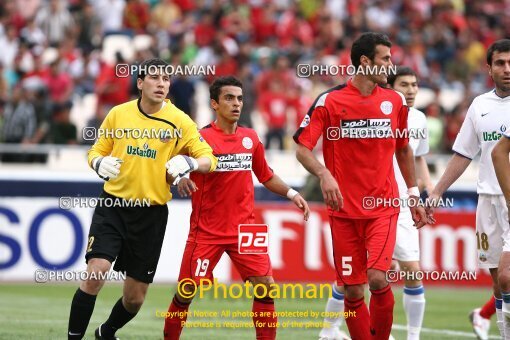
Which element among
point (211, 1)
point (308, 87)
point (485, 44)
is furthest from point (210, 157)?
point (485, 44)

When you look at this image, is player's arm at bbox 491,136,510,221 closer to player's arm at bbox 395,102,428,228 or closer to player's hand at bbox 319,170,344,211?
player's arm at bbox 395,102,428,228

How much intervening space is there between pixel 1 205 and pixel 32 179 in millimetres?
859

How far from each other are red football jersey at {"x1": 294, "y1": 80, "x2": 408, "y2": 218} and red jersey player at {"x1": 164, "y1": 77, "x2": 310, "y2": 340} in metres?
0.51

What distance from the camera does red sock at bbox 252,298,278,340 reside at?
10.1m

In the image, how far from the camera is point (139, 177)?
9789 millimetres

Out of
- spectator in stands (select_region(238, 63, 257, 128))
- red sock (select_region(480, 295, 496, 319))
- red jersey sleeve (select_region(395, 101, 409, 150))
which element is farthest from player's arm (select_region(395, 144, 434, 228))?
spectator in stands (select_region(238, 63, 257, 128))

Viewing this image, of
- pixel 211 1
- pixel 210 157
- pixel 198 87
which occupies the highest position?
pixel 211 1

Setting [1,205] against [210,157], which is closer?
[210,157]

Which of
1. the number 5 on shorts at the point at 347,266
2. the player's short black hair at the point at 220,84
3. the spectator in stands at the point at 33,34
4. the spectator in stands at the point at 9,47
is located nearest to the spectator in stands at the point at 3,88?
the spectator in stands at the point at 9,47

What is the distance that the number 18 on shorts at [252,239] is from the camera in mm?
10250

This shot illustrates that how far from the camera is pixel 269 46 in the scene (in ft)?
81.6

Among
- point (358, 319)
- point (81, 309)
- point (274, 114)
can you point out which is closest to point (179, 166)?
point (81, 309)

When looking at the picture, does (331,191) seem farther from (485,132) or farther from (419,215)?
(485,132)

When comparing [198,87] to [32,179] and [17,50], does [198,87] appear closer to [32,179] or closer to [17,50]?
[17,50]
